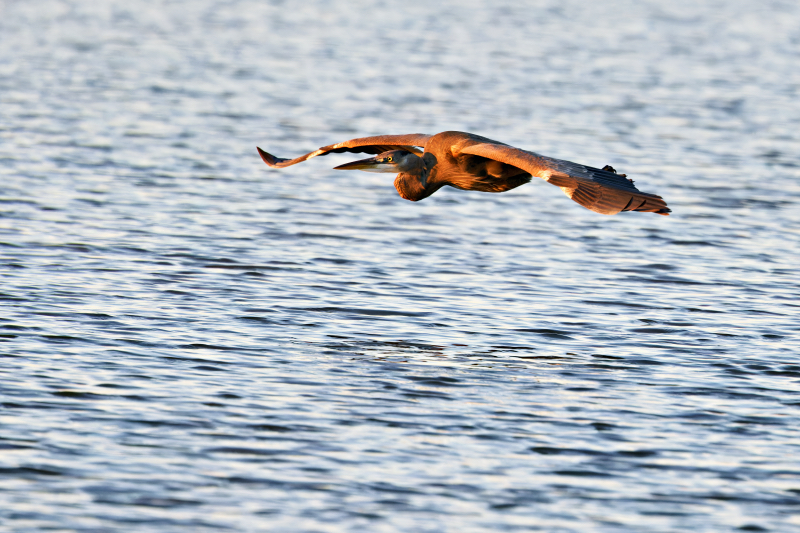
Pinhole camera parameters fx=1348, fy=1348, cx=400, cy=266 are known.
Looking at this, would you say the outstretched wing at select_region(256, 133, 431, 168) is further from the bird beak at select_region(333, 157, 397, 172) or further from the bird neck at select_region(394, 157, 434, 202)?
the bird neck at select_region(394, 157, 434, 202)

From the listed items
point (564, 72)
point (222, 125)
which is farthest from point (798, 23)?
point (222, 125)

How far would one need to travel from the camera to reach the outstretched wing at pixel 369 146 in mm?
15430

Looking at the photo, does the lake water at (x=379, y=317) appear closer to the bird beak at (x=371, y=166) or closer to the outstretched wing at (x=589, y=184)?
the bird beak at (x=371, y=166)

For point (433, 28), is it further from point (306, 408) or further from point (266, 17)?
point (306, 408)

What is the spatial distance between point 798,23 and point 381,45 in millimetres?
19466

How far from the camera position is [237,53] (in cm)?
4069

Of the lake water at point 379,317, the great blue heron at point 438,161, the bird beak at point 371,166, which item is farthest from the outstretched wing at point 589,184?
the lake water at point 379,317

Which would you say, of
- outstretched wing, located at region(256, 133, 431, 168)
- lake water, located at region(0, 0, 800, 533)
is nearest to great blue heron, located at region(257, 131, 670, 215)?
outstretched wing, located at region(256, 133, 431, 168)

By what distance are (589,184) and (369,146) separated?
4.09 metres

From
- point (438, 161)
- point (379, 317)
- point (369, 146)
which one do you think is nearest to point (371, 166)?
point (438, 161)

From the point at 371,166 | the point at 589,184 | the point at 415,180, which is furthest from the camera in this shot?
the point at 415,180

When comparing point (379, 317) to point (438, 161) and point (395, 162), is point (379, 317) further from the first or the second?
point (438, 161)

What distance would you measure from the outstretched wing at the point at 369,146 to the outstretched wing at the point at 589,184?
6.08 feet

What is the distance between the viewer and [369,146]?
16406 millimetres
